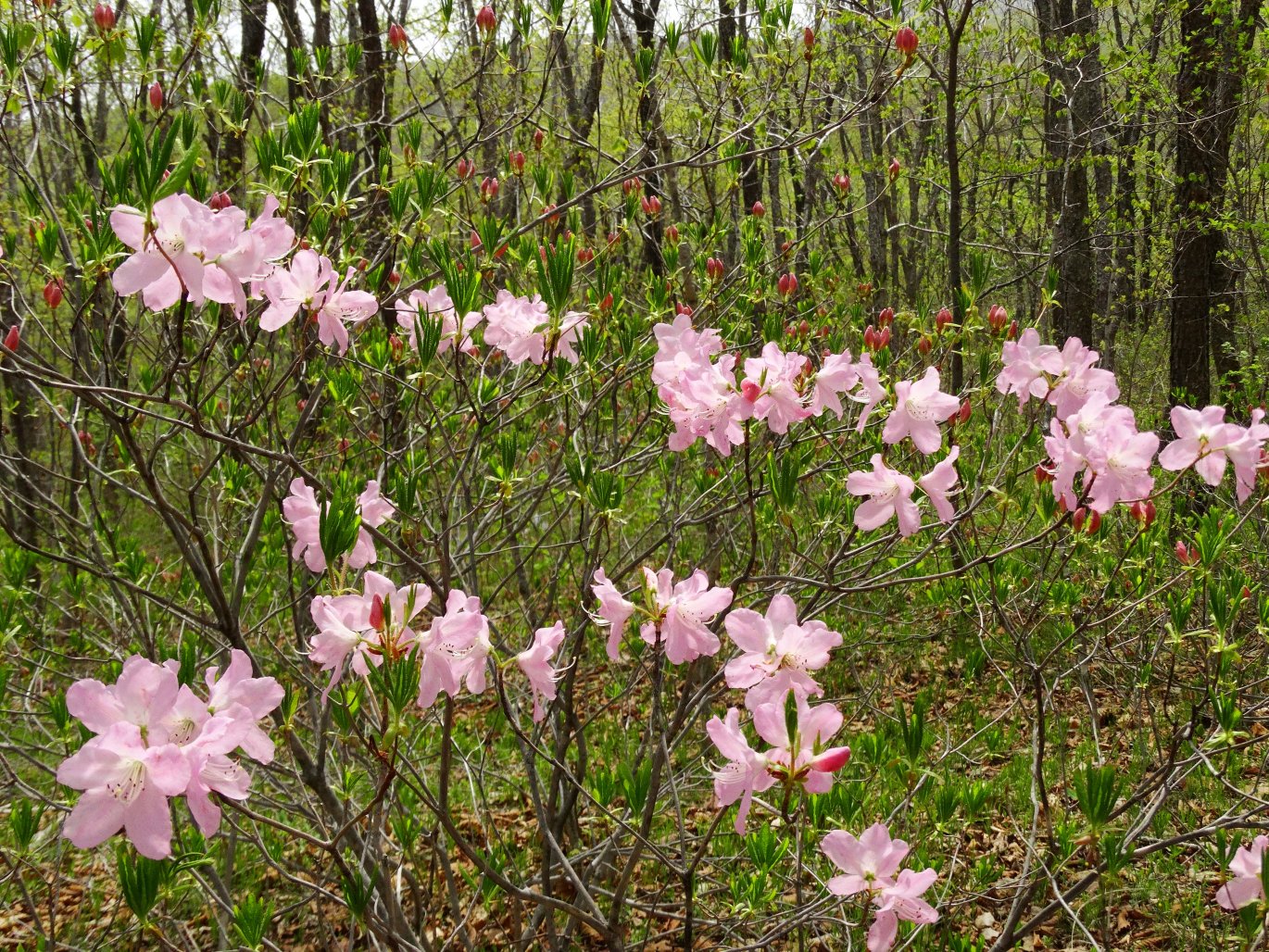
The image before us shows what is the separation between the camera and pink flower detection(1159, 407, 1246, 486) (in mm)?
1718

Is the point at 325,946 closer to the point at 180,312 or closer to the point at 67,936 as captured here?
the point at 67,936

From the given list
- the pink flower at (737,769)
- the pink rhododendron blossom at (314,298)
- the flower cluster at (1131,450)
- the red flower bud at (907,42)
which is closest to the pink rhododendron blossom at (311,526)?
the pink rhododendron blossom at (314,298)

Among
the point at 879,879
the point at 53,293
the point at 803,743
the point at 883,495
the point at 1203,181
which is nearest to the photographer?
the point at 803,743

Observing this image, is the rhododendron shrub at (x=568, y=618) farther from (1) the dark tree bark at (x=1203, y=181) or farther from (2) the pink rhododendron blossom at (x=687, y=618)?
(1) the dark tree bark at (x=1203, y=181)

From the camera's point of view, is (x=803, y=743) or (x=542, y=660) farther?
(x=542, y=660)

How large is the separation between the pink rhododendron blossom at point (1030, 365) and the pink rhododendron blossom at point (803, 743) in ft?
3.80

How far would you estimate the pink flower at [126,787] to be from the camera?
99cm

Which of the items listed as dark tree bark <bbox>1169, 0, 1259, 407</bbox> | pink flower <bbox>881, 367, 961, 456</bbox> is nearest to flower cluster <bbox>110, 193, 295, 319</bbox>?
pink flower <bbox>881, 367, 961, 456</bbox>

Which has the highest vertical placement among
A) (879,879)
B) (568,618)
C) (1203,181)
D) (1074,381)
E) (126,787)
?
(1203,181)

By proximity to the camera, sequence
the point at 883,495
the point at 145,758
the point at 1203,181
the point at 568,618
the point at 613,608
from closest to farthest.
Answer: the point at 145,758 < the point at 613,608 < the point at 883,495 < the point at 568,618 < the point at 1203,181

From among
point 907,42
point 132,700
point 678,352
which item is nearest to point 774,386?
point 678,352

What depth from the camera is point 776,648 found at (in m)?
1.50

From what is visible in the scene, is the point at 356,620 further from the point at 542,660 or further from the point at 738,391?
the point at 738,391

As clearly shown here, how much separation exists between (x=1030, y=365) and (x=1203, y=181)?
15.5 ft
